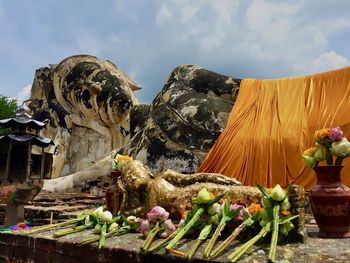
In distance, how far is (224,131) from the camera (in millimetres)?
4539

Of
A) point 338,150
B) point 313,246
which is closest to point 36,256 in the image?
point 313,246

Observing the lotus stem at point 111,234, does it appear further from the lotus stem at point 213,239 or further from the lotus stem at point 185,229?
the lotus stem at point 213,239

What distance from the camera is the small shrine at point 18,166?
489 cm

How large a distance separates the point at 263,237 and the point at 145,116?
186 inches

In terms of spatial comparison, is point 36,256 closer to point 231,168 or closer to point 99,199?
point 231,168

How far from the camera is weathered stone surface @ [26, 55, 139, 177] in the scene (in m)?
9.49

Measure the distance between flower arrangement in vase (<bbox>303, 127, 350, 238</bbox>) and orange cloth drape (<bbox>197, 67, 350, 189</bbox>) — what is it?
1728 millimetres

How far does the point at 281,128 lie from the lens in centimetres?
423

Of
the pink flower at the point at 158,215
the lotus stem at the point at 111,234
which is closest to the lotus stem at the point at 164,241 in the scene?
the pink flower at the point at 158,215

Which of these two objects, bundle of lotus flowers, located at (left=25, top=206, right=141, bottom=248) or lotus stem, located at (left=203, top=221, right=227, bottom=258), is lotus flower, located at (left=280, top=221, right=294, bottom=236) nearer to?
lotus stem, located at (left=203, top=221, right=227, bottom=258)

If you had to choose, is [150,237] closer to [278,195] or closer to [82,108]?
[278,195]

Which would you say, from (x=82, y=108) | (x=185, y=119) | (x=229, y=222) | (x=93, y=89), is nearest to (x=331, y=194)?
(x=229, y=222)

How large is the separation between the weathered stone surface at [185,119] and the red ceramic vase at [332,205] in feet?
8.44

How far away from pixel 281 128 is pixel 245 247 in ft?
8.86
